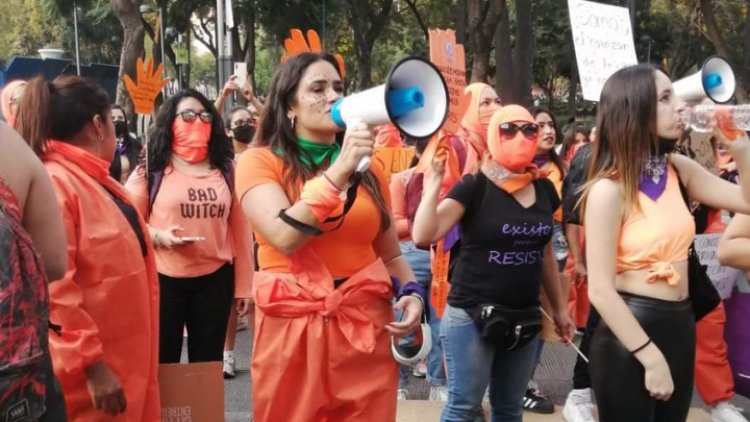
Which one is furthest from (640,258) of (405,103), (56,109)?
(56,109)

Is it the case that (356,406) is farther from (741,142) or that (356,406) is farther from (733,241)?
(733,241)

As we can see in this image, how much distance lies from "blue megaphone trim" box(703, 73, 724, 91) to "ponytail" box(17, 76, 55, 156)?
2519mm

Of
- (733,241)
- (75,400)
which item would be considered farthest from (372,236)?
(733,241)

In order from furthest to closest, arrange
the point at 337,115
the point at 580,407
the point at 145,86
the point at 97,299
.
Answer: the point at 145,86, the point at 580,407, the point at 97,299, the point at 337,115

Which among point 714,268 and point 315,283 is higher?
point 315,283

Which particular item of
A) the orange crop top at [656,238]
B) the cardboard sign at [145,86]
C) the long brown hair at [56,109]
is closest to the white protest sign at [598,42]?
the orange crop top at [656,238]

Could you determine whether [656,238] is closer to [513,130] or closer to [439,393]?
[513,130]

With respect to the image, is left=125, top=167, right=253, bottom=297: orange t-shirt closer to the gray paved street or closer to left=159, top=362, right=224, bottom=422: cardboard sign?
the gray paved street

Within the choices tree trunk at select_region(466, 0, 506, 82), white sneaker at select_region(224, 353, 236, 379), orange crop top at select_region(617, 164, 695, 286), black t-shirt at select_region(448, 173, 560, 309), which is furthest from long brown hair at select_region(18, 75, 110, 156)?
tree trunk at select_region(466, 0, 506, 82)

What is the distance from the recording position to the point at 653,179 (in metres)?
2.65

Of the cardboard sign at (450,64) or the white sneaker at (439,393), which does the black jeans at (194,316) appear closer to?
the white sneaker at (439,393)

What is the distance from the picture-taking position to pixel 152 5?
31.6 m

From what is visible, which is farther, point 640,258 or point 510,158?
point 510,158

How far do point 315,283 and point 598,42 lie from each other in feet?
9.22
